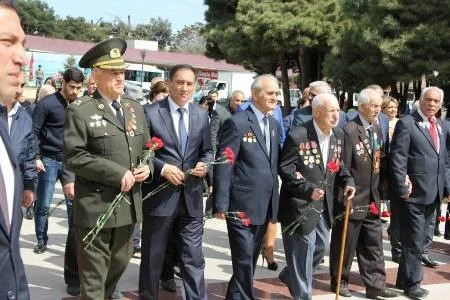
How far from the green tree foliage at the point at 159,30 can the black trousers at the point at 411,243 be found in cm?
10189

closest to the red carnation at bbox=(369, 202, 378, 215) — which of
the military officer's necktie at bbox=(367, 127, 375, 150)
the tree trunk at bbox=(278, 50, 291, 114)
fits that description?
the military officer's necktie at bbox=(367, 127, 375, 150)

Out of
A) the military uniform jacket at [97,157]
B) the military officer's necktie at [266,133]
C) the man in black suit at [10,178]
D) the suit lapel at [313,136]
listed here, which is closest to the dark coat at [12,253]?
the man in black suit at [10,178]

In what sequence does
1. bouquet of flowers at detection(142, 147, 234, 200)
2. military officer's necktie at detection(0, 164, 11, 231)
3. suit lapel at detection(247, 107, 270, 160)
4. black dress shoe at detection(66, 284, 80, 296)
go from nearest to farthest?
military officer's necktie at detection(0, 164, 11, 231)
bouquet of flowers at detection(142, 147, 234, 200)
suit lapel at detection(247, 107, 270, 160)
black dress shoe at detection(66, 284, 80, 296)

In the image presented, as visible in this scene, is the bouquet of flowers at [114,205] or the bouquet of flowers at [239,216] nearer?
the bouquet of flowers at [114,205]

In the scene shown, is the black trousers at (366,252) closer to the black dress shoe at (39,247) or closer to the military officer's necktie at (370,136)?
the military officer's necktie at (370,136)

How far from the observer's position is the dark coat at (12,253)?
6.47ft

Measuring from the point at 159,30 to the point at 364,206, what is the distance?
105 metres

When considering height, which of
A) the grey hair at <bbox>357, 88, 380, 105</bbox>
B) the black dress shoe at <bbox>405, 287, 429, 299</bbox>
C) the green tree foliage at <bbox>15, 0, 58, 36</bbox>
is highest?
the green tree foliage at <bbox>15, 0, 58, 36</bbox>

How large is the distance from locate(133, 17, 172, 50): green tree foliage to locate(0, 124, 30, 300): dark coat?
105 meters

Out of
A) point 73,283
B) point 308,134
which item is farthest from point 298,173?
point 73,283

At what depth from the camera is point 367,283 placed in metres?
5.52

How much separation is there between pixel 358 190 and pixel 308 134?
0.88m

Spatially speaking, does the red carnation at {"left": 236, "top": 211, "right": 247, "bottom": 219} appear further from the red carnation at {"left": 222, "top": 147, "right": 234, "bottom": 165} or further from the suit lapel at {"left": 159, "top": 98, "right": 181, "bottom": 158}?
the suit lapel at {"left": 159, "top": 98, "right": 181, "bottom": 158}

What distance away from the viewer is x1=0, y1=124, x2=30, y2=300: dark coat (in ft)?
6.47
